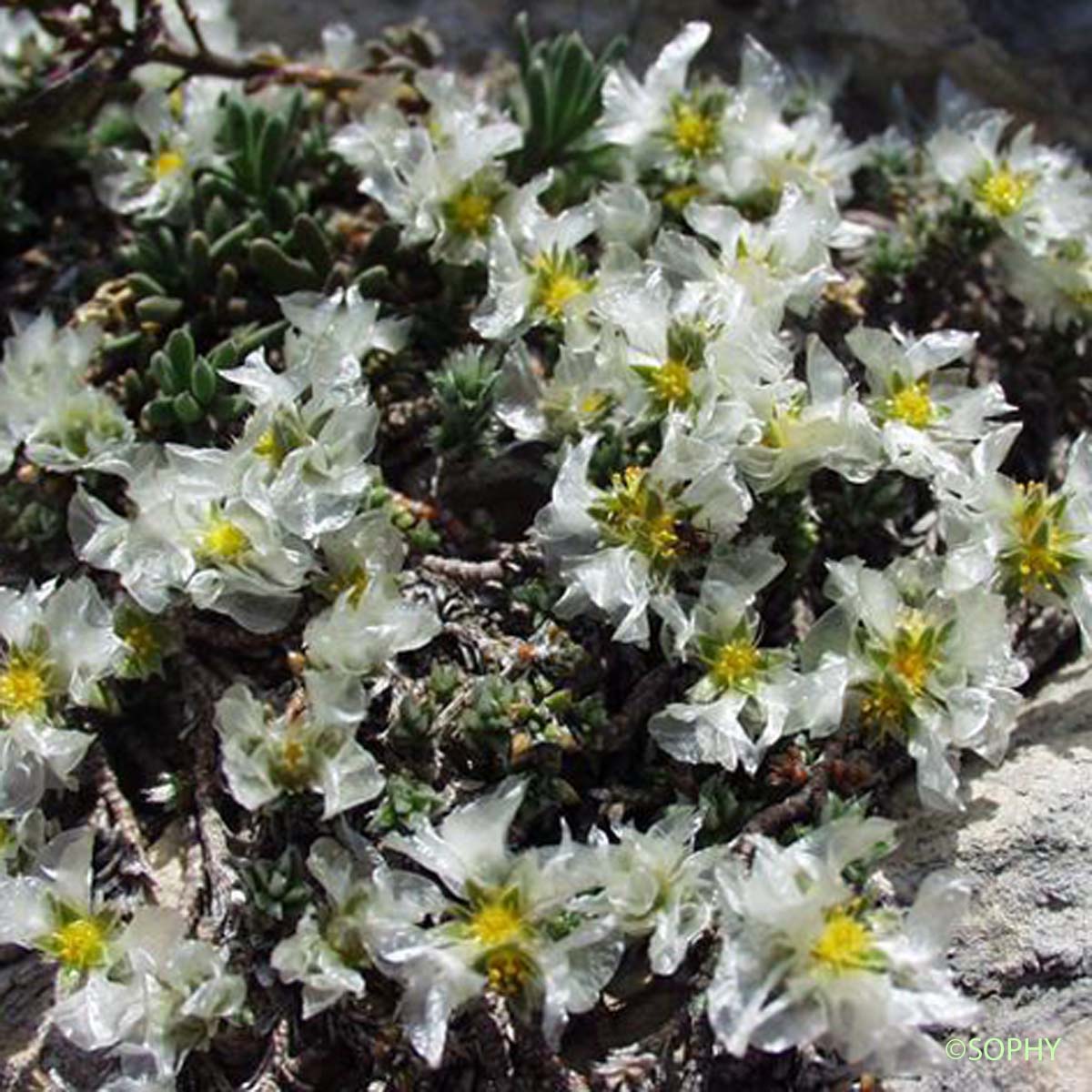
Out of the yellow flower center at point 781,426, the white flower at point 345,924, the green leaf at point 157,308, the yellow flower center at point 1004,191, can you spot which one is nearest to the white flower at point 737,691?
the yellow flower center at point 781,426

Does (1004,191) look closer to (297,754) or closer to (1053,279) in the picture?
(1053,279)

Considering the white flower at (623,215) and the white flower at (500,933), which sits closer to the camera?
the white flower at (500,933)

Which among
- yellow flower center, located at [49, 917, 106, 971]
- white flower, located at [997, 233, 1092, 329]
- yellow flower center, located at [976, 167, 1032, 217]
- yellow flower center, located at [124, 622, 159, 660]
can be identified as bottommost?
yellow flower center, located at [49, 917, 106, 971]

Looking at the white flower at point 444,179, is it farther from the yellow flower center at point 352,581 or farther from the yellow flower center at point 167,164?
the yellow flower center at point 352,581

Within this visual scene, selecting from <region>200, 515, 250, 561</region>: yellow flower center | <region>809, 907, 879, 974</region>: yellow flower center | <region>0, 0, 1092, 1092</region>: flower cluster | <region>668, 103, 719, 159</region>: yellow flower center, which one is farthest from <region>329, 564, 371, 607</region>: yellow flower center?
<region>668, 103, 719, 159</region>: yellow flower center

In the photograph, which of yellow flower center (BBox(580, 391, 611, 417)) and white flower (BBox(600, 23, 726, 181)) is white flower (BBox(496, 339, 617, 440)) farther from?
white flower (BBox(600, 23, 726, 181))

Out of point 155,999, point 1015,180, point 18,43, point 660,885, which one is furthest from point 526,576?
point 18,43
